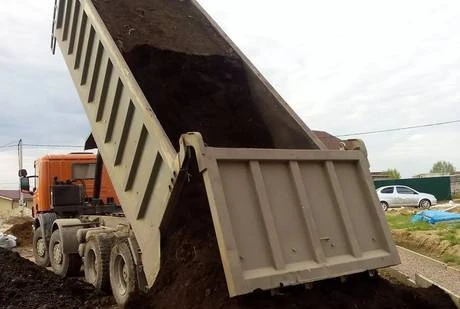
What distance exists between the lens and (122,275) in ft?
20.7

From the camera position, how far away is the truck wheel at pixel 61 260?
8.56 m

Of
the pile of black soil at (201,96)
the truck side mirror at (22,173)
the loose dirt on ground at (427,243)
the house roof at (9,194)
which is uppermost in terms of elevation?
the house roof at (9,194)

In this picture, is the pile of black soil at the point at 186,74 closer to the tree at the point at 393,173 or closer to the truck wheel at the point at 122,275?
the truck wheel at the point at 122,275

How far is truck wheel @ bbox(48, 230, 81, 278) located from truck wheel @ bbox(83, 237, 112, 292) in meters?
1.17

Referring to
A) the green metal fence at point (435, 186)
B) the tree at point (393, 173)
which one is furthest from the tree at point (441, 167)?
the green metal fence at point (435, 186)

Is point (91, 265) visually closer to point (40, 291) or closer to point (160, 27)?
point (40, 291)

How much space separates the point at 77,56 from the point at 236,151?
166 inches

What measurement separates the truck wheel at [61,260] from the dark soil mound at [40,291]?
15.5 inches

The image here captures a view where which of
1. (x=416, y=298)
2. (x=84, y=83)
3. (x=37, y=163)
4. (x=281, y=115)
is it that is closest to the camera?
(x=416, y=298)

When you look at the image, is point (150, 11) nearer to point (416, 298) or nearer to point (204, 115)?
point (204, 115)

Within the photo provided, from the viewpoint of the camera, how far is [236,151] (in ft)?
14.4

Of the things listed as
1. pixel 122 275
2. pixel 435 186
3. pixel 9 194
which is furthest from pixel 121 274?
pixel 9 194

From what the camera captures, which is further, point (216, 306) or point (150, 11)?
point (150, 11)

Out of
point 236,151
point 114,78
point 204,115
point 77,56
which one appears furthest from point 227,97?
point 236,151
